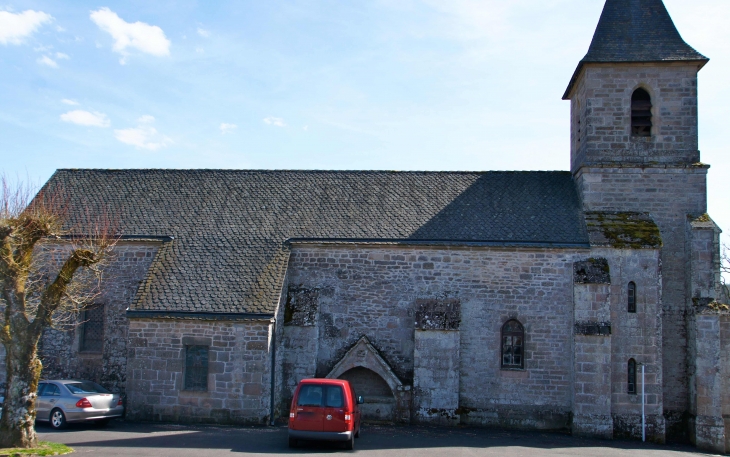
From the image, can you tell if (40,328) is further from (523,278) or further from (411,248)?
(523,278)

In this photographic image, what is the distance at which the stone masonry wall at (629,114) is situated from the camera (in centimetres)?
2050

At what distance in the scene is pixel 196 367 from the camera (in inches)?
721

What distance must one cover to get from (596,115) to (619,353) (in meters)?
7.81

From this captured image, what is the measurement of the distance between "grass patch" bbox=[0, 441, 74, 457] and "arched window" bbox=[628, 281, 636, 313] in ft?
50.6

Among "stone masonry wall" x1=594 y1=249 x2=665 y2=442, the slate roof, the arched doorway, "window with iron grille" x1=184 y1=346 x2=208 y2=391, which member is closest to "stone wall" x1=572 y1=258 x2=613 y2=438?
"stone masonry wall" x1=594 y1=249 x2=665 y2=442

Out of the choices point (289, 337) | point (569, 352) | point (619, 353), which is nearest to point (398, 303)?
point (289, 337)

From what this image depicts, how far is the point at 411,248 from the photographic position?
1991 centimetres

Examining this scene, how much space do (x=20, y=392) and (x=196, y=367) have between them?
17.8 ft

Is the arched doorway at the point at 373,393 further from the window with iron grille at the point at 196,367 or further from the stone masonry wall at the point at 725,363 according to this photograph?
the stone masonry wall at the point at 725,363

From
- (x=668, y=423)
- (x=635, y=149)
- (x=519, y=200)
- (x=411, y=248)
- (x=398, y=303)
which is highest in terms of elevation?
(x=635, y=149)

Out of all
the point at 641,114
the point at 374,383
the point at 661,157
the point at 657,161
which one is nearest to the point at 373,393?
the point at 374,383

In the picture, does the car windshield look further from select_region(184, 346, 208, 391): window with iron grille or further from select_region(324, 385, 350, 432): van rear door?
select_region(324, 385, 350, 432): van rear door

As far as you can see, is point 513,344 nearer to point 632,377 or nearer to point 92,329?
point 632,377

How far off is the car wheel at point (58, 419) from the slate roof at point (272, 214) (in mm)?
3339
